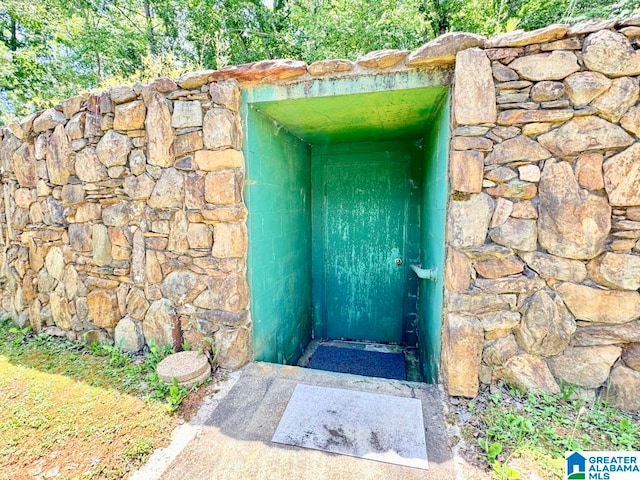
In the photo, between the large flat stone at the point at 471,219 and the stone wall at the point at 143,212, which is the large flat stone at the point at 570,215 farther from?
the stone wall at the point at 143,212

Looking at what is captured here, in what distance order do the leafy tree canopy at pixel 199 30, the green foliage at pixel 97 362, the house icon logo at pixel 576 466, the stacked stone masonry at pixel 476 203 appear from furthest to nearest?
the leafy tree canopy at pixel 199 30
the green foliage at pixel 97 362
the stacked stone masonry at pixel 476 203
the house icon logo at pixel 576 466

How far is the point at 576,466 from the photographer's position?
1.30m

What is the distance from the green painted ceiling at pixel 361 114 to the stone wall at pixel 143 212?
47 cm

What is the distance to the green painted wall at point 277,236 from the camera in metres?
2.14

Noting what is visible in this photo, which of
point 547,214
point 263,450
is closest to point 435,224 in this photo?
point 547,214

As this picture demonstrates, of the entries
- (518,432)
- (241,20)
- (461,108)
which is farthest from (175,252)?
(241,20)

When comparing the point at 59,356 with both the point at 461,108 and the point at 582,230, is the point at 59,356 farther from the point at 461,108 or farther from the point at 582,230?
the point at 582,230

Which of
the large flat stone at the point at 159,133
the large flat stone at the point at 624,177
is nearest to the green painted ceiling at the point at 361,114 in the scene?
the large flat stone at the point at 159,133

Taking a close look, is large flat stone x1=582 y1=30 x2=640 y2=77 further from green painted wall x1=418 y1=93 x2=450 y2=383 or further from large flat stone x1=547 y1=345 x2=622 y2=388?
large flat stone x1=547 y1=345 x2=622 y2=388

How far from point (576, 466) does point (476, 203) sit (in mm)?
1270

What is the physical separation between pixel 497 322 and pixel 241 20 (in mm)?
8266

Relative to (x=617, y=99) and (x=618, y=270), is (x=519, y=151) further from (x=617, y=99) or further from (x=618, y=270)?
(x=618, y=270)

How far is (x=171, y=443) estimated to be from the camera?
58.6 inches

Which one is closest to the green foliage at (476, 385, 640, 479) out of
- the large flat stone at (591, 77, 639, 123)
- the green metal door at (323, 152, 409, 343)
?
the large flat stone at (591, 77, 639, 123)
